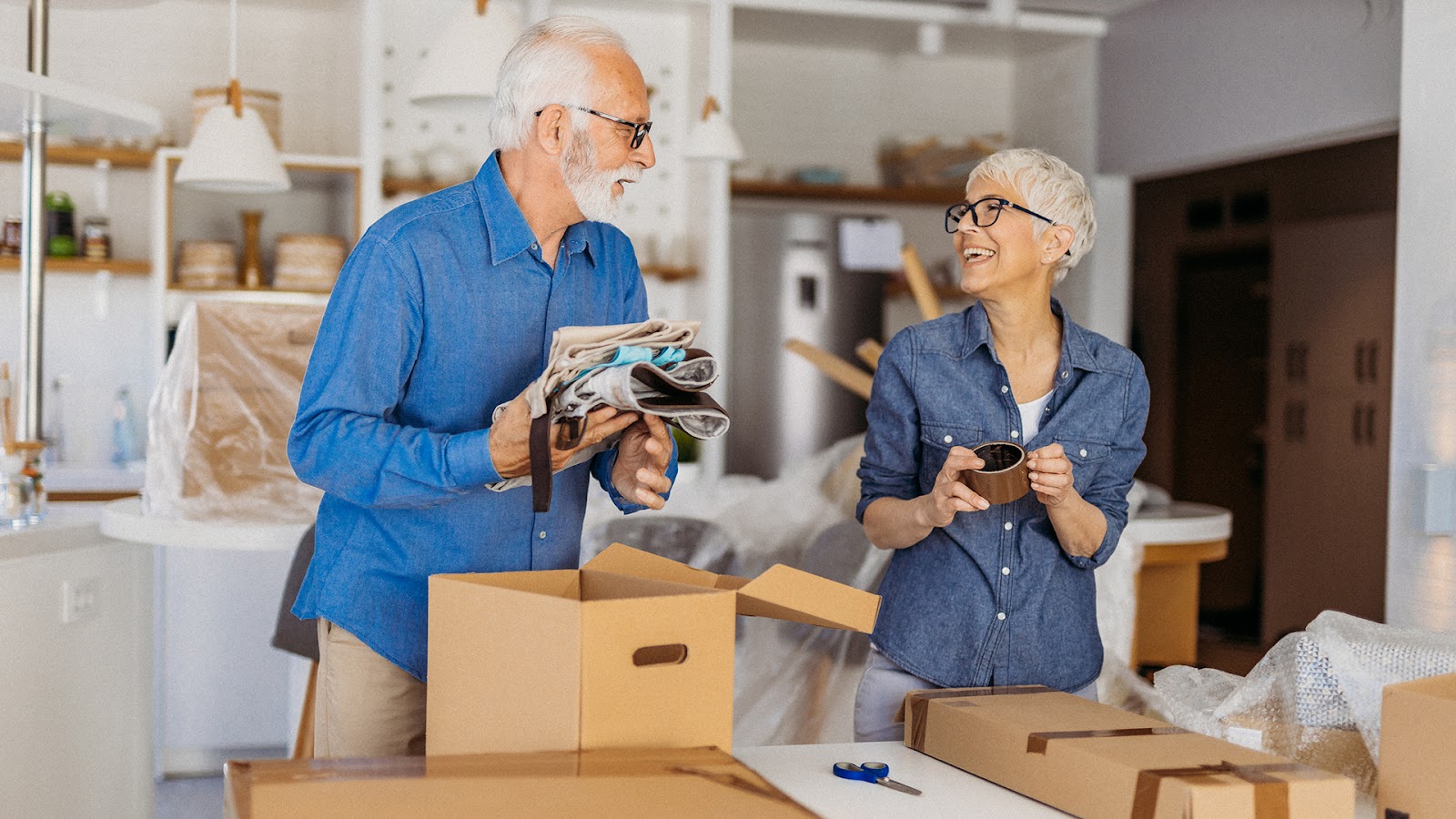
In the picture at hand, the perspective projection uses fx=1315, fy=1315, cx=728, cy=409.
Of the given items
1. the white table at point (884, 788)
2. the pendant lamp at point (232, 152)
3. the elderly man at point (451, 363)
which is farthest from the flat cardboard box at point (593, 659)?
the pendant lamp at point (232, 152)

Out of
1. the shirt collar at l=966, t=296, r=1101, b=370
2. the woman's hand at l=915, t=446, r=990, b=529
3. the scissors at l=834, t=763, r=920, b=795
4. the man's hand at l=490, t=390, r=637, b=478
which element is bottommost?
the scissors at l=834, t=763, r=920, b=795

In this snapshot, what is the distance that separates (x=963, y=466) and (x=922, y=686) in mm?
356

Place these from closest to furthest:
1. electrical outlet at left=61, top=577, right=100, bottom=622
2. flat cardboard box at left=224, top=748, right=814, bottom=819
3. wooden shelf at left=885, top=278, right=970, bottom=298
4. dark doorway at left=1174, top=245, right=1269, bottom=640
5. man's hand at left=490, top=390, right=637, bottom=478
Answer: flat cardboard box at left=224, top=748, right=814, bottom=819 < man's hand at left=490, top=390, right=637, bottom=478 < electrical outlet at left=61, top=577, right=100, bottom=622 < wooden shelf at left=885, top=278, right=970, bottom=298 < dark doorway at left=1174, top=245, right=1269, bottom=640

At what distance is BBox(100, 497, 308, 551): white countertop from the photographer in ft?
8.08

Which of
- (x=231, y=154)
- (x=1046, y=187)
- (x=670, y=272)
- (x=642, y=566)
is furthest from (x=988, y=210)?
(x=670, y=272)

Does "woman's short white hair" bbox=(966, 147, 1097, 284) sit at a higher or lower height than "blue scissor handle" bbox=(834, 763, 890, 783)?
higher

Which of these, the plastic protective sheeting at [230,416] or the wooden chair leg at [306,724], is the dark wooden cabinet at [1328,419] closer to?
the wooden chair leg at [306,724]

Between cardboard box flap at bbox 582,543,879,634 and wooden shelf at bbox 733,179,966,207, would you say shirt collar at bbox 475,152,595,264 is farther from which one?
wooden shelf at bbox 733,179,966,207

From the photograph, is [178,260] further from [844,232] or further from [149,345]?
[844,232]

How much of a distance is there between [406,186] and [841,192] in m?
2.06

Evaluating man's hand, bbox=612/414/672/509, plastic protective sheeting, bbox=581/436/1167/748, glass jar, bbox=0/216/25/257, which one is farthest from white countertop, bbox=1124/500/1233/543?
glass jar, bbox=0/216/25/257

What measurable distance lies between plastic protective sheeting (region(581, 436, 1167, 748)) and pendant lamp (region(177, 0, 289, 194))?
144 centimetres

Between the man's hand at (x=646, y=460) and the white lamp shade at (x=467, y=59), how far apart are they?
1.70 meters

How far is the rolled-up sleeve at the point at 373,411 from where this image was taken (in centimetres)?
140
